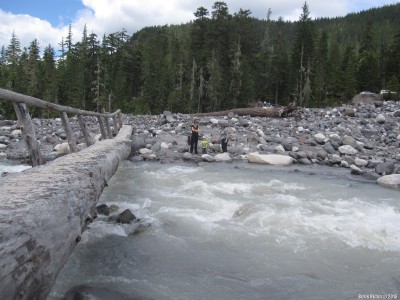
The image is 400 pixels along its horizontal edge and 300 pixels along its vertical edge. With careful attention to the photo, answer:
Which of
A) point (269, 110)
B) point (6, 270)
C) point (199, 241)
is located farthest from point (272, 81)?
point (6, 270)

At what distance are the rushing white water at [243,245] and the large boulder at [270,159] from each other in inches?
147

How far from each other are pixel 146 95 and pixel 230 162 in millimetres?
34703

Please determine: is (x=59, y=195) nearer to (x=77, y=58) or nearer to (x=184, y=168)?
(x=184, y=168)

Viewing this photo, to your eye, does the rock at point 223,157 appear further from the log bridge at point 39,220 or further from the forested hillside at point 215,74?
the forested hillside at point 215,74

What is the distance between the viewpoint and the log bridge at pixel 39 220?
1.91m

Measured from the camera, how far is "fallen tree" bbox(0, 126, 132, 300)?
75.0 inches

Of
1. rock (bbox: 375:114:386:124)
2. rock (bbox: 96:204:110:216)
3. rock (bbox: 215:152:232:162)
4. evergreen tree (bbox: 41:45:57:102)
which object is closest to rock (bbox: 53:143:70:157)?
rock (bbox: 215:152:232:162)

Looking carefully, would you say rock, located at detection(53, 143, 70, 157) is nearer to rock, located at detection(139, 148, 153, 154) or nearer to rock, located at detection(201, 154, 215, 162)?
rock, located at detection(139, 148, 153, 154)

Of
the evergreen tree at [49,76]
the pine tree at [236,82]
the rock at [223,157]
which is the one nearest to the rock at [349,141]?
the rock at [223,157]

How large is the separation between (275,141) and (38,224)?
1337 centimetres

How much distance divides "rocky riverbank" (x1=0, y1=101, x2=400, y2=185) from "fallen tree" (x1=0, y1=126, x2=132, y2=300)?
7.84 m

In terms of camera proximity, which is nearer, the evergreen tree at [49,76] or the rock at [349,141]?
the rock at [349,141]

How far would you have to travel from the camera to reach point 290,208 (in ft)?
21.0

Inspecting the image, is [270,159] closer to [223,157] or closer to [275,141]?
[223,157]
